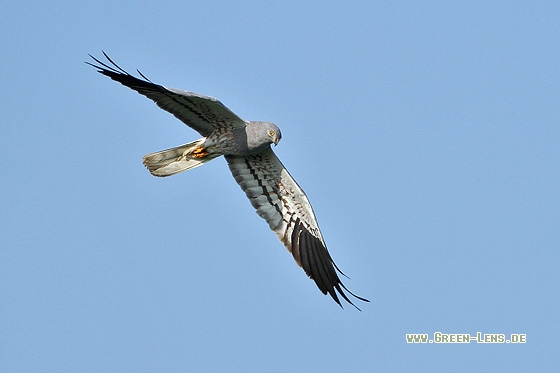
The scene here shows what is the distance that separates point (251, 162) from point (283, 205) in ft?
3.28

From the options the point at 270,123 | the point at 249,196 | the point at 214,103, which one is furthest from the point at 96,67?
the point at 249,196

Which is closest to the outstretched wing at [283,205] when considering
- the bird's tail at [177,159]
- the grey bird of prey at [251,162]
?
the grey bird of prey at [251,162]

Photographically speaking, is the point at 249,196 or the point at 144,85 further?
the point at 249,196

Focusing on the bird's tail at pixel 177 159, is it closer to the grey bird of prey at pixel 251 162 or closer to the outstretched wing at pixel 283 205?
the grey bird of prey at pixel 251 162

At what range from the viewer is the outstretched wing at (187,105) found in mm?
13203

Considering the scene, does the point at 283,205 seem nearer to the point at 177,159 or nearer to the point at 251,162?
the point at 251,162

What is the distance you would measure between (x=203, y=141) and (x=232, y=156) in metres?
1.10

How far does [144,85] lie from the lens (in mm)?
13312

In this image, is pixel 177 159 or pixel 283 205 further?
pixel 283 205

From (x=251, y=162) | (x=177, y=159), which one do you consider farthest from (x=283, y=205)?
(x=177, y=159)

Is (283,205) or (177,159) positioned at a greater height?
(177,159)

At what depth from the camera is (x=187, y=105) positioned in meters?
14.1

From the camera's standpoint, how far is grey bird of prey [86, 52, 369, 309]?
13898 millimetres

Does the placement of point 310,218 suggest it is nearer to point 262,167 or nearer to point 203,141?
point 262,167
